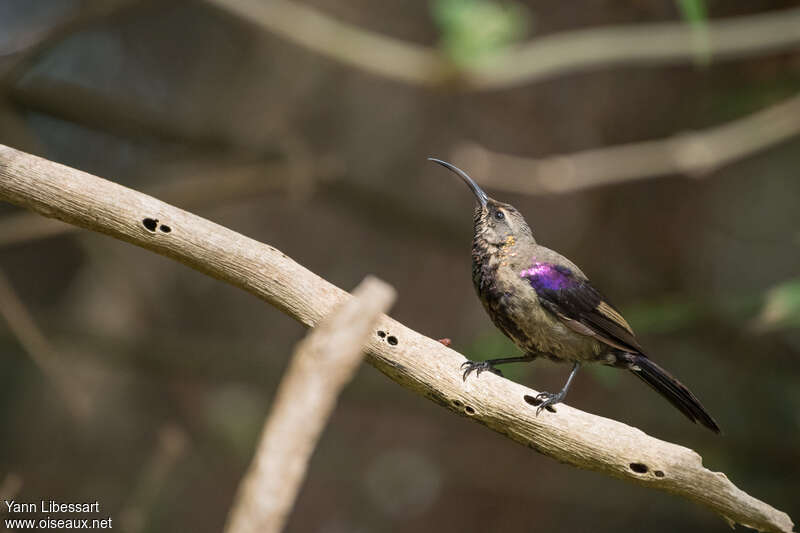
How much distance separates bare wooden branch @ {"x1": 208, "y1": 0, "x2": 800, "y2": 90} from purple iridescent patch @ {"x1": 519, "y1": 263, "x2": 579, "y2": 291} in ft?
4.37

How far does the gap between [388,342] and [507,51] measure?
99.1 inches

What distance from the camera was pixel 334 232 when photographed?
6.86m

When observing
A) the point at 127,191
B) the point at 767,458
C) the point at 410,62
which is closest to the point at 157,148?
the point at 410,62

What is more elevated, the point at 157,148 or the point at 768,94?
the point at 768,94

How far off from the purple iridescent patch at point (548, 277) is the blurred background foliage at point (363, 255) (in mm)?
1921

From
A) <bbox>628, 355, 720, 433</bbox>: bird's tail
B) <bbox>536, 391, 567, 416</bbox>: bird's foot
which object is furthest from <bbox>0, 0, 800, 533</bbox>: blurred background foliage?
<bbox>536, 391, 567, 416</bbox>: bird's foot

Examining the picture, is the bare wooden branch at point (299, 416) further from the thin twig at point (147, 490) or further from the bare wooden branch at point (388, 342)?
the thin twig at point (147, 490)

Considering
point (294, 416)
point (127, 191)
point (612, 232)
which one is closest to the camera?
point (294, 416)

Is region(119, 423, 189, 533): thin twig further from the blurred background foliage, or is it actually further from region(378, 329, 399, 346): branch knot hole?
region(378, 329, 399, 346): branch knot hole

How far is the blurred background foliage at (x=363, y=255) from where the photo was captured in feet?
17.5

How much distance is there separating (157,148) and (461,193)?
8.50 feet

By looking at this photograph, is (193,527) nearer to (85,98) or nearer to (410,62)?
(85,98)

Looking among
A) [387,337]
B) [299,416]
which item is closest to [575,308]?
[387,337]

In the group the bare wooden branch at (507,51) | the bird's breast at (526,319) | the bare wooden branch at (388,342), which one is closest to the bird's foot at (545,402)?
the bare wooden branch at (388,342)
